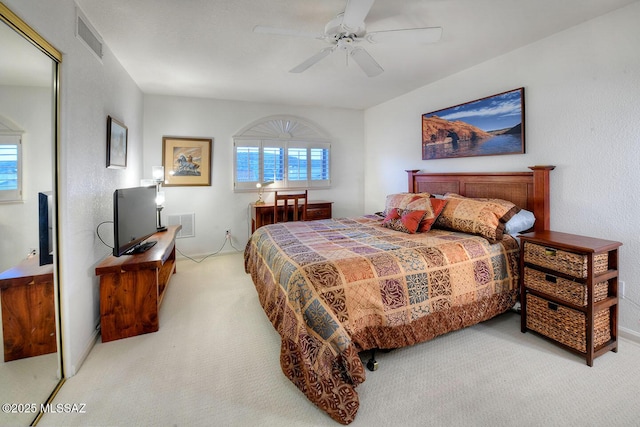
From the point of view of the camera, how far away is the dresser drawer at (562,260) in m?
1.89

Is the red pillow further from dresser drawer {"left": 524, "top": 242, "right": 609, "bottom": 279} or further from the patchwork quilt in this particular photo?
dresser drawer {"left": 524, "top": 242, "right": 609, "bottom": 279}

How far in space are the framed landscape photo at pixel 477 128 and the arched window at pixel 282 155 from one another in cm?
189

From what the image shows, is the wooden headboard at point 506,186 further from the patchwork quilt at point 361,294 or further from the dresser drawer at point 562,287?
the dresser drawer at point 562,287

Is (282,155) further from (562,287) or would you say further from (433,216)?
(562,287)

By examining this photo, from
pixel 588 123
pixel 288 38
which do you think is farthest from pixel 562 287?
pixel 288 38

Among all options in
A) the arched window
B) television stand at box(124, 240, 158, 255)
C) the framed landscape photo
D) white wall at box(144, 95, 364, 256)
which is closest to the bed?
the framed landscape photo

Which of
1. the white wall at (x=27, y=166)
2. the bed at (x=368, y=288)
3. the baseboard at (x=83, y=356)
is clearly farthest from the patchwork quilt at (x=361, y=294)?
the white wall at (x=27, y=166)

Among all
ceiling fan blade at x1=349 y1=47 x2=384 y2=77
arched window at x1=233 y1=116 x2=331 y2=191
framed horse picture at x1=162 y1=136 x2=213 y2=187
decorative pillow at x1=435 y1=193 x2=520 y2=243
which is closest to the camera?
ceiling fan blade at x1=349 y1=47 x2=384 y2=77

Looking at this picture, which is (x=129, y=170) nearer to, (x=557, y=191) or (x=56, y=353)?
(x=56, y=353)

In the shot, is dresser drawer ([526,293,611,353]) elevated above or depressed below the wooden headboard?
below

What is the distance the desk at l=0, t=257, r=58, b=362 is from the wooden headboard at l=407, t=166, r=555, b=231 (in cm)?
371

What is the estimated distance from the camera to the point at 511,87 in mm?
2883

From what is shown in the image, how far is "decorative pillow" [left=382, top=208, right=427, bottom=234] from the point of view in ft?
9.09

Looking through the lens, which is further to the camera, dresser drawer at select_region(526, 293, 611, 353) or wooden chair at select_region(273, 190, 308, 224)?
wooden chair at select_region(273, 190, 308, 224)
